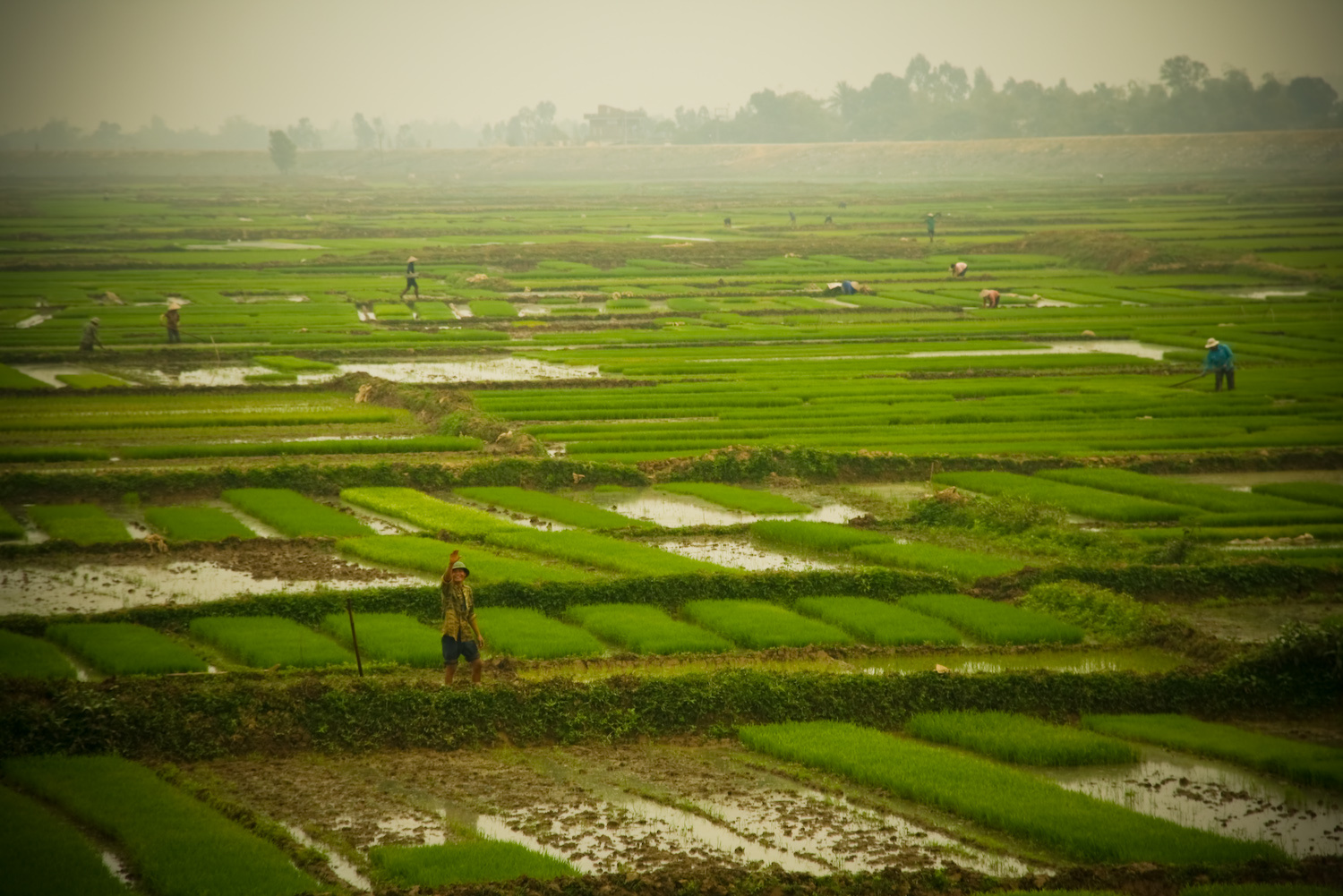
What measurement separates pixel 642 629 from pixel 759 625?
47.9 inches

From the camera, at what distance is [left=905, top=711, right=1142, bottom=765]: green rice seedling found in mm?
9812

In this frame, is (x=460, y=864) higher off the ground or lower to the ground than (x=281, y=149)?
lower

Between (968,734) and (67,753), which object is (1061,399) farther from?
Answer: (67,753)

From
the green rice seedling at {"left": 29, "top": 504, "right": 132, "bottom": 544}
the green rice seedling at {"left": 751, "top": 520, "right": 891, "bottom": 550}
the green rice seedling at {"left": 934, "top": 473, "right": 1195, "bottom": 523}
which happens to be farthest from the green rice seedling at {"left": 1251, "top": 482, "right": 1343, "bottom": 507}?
the green rice seedling at {"left": 29, "top": 504, "right": 132, "bottom": 544}

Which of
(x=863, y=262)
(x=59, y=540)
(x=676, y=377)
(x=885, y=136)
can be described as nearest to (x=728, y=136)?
(x=885, y=136)

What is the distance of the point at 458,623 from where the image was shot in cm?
1045

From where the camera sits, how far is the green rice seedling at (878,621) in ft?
40.4

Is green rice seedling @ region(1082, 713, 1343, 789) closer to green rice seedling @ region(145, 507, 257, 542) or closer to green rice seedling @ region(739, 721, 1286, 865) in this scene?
green rice seedling @ region(739, 721, 1286, 865)

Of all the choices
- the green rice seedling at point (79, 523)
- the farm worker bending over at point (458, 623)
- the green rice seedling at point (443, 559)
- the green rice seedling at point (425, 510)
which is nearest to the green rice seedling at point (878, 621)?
the green rice seedling at point (443, 559)

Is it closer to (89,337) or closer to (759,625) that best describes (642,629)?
(759,625)

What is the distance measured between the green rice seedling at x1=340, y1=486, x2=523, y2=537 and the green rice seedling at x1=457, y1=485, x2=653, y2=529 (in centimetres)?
52

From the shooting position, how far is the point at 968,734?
10.2m

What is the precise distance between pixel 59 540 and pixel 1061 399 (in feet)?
59.0

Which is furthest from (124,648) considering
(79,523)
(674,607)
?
(674,607)
